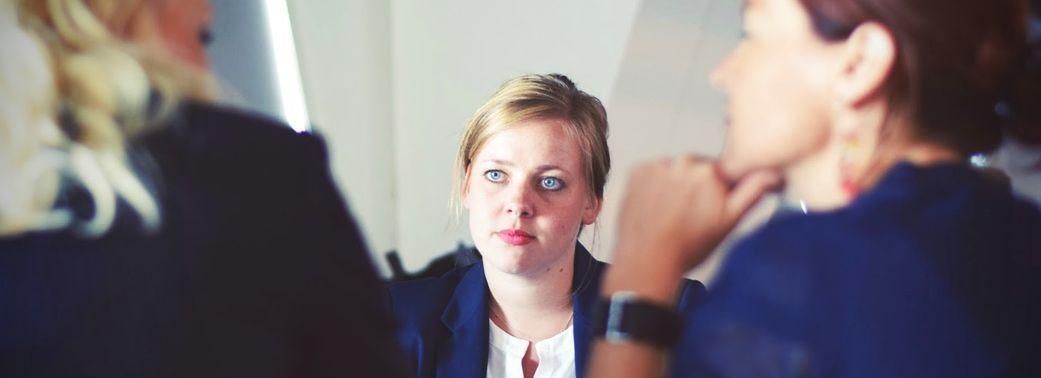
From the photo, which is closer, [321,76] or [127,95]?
[127,95]

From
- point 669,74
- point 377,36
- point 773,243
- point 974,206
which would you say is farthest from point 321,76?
point 974,206

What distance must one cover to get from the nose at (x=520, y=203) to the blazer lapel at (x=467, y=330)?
0.11m

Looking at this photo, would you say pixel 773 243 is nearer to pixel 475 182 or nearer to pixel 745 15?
pixel 745 15

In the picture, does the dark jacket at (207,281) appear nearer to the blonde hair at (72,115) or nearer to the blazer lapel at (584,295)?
the blonde hair at (72,115)

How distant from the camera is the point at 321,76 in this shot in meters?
1.14

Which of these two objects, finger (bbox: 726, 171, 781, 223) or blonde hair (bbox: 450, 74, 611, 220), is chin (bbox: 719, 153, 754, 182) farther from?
blonde hair (bbox: 450, 74, 611, 220)

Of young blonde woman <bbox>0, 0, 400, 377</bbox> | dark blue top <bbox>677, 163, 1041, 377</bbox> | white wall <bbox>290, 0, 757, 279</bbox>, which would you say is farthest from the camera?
white wall <bbox>290, 0, 757, 279</bbox>

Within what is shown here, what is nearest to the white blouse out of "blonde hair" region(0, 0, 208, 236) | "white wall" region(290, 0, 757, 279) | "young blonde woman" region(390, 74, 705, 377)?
"young blonde woman" region(390, 74, 705, 377)

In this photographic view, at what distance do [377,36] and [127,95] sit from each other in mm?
306

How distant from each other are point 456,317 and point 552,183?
0.21 m

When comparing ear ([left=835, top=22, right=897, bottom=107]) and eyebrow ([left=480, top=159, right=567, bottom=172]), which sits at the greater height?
ear ([left=835, top=22, right=897, bottom=107])

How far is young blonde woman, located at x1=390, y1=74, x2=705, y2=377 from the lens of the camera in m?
1.15

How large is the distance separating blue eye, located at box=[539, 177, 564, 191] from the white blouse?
0.57ft

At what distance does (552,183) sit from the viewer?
3.80 ft
